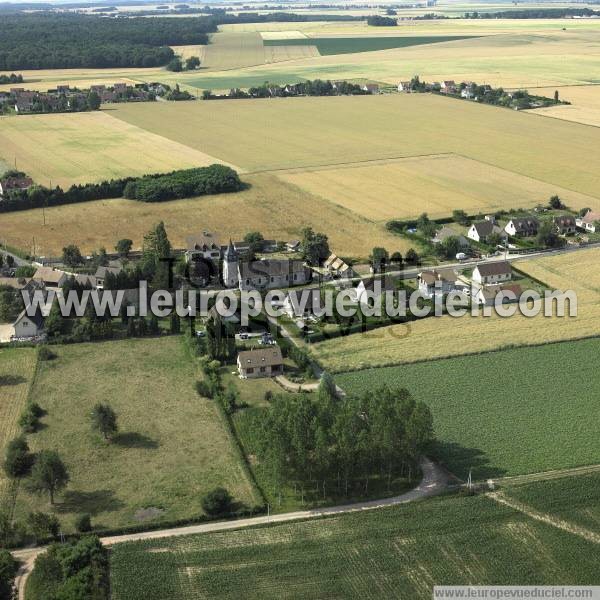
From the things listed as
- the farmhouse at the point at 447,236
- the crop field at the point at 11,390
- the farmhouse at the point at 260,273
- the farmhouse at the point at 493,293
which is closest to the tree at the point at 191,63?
the farmhouse at the point at 447,236

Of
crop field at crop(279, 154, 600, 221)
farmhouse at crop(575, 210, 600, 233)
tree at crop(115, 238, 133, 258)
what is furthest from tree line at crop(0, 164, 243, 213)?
farmhouse at crop(575, 210, 600, 233)

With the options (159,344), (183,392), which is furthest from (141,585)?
(159,344)

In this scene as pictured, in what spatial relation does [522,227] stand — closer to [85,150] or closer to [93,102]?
[85,150]

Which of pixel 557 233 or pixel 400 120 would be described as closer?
pixel 557 233

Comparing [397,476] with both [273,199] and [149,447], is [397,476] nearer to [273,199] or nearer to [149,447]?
[149,447]

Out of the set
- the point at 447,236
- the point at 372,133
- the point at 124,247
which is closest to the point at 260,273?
the point at 124,247

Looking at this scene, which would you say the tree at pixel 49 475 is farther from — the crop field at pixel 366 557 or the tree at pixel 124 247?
the tree at pixel 124 247

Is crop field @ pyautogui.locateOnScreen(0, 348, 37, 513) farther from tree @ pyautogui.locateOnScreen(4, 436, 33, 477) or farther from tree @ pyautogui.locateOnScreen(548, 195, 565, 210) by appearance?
tree @ pyautogui.locateOnScreen(548, 195, 565, 210)
